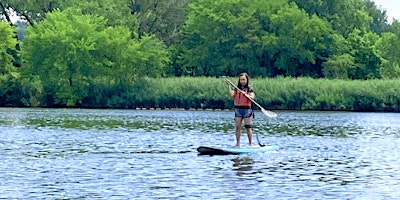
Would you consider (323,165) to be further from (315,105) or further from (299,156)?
(315,105)

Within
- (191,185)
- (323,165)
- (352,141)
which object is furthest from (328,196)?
(352,141)

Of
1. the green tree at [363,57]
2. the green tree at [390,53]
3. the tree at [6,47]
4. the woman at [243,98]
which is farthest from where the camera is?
the green tree at [390,53]

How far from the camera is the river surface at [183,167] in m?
19.0

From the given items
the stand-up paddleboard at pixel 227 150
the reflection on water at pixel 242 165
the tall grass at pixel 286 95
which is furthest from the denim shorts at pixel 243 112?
the tall grass at pixel 286 95

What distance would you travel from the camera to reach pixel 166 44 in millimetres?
96812

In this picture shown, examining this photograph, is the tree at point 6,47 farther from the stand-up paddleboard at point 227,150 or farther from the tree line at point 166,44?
the stand-up paddleboard at point 227,150

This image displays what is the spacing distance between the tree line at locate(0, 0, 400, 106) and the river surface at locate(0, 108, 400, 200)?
38.6 m

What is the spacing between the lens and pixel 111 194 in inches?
722

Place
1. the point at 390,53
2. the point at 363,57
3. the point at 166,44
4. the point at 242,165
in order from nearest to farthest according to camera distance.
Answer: the point at 242,165, the point at 363,57, the point at 166,44, the point at 390,53

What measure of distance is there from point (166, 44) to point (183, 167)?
73491 mm

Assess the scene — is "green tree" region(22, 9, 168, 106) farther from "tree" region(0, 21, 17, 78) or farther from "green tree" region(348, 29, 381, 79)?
"green tree" region(348, 29, 381, 79)

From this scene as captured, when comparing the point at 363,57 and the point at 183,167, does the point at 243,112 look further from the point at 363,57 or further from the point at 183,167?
the point at 363,57

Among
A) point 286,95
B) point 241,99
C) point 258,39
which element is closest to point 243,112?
point 241,99

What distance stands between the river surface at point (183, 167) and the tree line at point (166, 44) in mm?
38607
